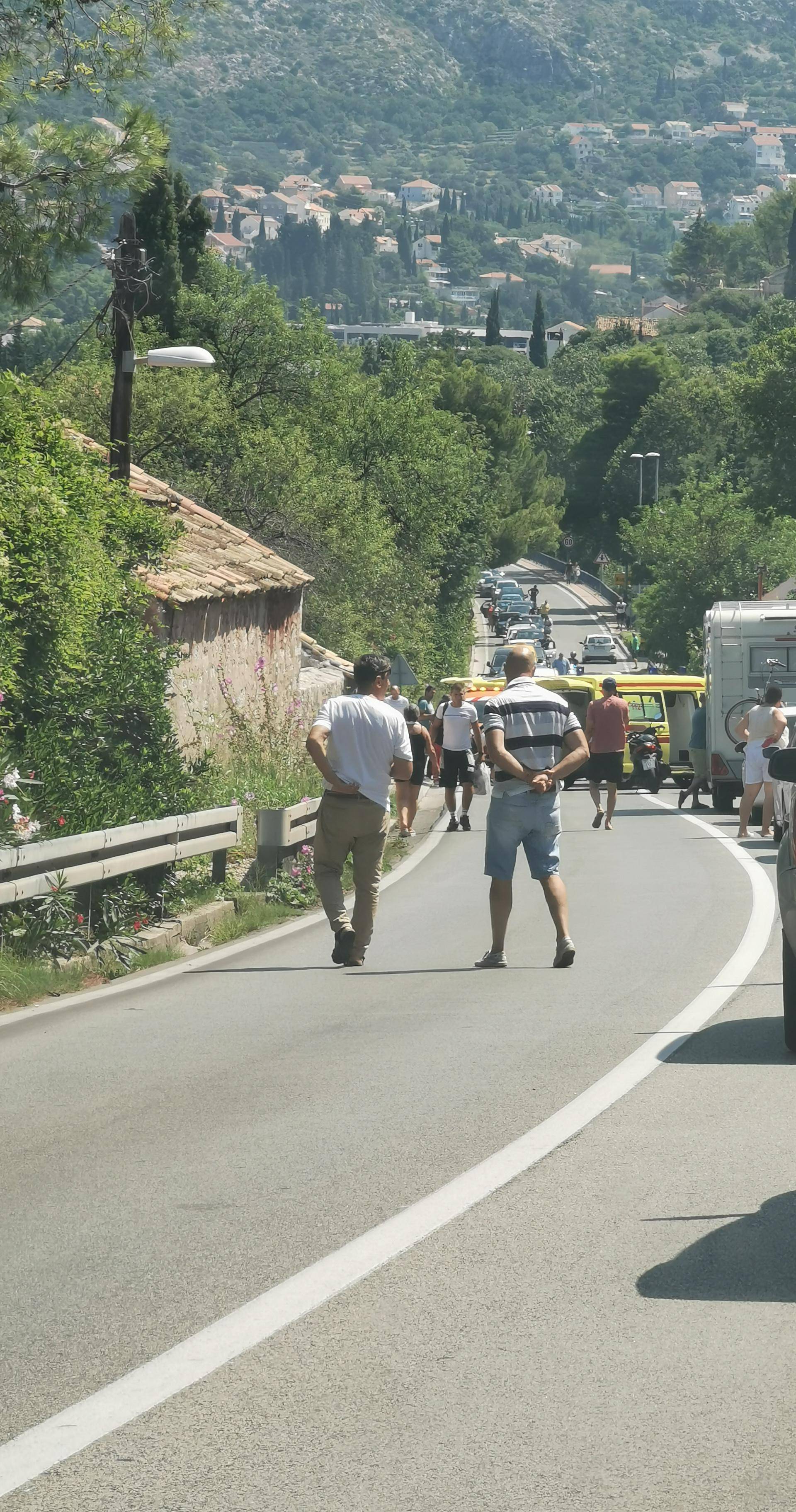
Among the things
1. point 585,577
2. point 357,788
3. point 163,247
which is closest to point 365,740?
point 357,788

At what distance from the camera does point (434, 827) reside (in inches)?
1094

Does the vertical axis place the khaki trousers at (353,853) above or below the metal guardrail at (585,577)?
above

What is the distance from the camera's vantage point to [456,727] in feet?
85.5

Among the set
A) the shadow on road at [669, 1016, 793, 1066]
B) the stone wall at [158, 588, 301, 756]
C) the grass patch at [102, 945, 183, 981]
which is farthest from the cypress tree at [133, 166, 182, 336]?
the shadow on road at [669, 1016, 793, 1066]

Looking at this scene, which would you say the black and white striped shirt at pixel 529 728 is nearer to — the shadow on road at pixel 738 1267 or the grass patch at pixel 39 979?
the grass patch at pixel 39 979

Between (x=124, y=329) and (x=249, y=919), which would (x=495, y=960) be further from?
(x=124, y=329)

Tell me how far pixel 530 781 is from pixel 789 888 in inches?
137

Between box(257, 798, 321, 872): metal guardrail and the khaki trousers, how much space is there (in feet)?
12.0

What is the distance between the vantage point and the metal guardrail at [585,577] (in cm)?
12888

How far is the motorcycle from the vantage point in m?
38.3

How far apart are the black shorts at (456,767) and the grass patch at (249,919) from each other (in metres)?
10.1

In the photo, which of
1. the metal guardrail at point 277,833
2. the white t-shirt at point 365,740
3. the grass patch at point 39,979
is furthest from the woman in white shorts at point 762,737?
the grass patch at point 39,979

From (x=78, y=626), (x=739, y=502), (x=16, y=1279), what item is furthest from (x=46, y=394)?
(x=739, y=502)

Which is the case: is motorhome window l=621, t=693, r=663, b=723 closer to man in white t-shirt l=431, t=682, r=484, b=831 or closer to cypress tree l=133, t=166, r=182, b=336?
cypress tree l=133, t=166, r=182, b=336
